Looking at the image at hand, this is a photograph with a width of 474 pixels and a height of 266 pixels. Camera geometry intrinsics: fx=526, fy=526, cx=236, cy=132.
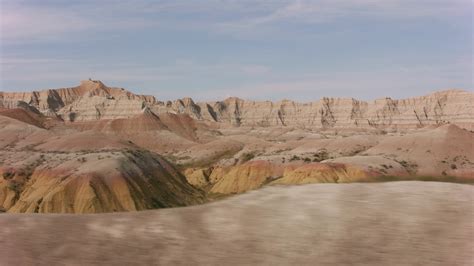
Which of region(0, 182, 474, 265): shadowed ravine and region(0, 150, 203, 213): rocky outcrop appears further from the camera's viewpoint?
region(0, 150, 203, 213): rocky outcrop

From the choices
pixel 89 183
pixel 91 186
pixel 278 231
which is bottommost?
pixel 91 186

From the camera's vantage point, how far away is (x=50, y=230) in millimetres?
9992

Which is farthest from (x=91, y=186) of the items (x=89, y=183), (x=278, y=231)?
(x=278, y=231)

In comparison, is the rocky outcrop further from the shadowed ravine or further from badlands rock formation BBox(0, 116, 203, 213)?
the shadowed ravine

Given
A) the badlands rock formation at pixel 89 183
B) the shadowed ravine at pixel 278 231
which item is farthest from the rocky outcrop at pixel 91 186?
the shadowed ravine at pixel 278 231

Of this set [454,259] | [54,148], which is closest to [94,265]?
[454,259]

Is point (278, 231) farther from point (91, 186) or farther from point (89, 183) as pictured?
point (89, 183)

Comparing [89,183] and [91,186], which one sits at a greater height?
[89,183]

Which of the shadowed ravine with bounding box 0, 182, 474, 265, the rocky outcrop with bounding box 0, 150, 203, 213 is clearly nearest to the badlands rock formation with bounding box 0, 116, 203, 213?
the rocky outcrop with bounding box 0, 150, 203, 213

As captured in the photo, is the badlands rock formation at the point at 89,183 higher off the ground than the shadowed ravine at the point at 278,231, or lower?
lower

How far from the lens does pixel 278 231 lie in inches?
374

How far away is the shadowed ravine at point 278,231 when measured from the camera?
879 centimetres

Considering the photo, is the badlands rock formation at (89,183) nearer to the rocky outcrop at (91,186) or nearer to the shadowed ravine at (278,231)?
the rocky outcrop at (91,186)

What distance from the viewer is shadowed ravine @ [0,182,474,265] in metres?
8.79
